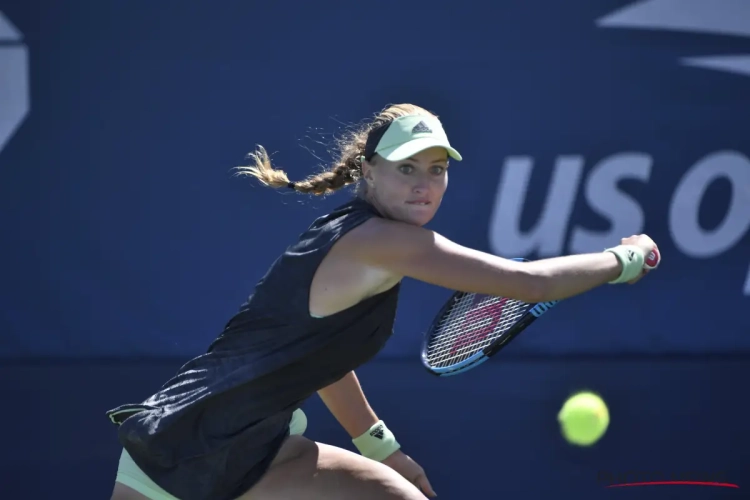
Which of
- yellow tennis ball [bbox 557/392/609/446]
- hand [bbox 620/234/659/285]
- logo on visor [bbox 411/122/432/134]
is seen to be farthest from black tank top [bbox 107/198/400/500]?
yellow tennis ball [bbox 557/392/609/446]

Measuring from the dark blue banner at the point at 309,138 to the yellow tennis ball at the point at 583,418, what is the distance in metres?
0.22

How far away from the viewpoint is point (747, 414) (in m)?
4.27

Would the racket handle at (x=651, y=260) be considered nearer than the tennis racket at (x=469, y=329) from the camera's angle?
Yes

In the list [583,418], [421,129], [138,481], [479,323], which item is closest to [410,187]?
[421,129]

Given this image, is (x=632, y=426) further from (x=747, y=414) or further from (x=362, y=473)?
(x=362, y=473)

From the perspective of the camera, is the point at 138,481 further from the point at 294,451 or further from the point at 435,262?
the point at 435,262

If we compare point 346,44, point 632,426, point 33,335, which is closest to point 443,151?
point 346,44

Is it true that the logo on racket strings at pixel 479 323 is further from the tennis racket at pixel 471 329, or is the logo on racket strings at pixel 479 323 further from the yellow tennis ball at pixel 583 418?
the yellow tennis ball at pixel 583 418

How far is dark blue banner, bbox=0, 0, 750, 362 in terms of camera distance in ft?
14.0

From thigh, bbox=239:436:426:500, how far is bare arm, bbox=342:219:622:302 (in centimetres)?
46

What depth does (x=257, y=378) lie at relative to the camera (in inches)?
96.3

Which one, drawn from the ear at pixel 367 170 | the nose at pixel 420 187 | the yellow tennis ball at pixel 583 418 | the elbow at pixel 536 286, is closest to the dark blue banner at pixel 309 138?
the yellow tennis ball at pixel 583 418

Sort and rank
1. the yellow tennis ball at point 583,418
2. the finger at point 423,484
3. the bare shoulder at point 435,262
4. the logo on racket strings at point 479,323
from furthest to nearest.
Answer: the yellow tennis ball at point 583,418
the logo on racket strings at point 479,323
the finger at point 423,484
the bare shoulder at point 435,262

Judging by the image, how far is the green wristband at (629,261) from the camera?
8.11 feet
